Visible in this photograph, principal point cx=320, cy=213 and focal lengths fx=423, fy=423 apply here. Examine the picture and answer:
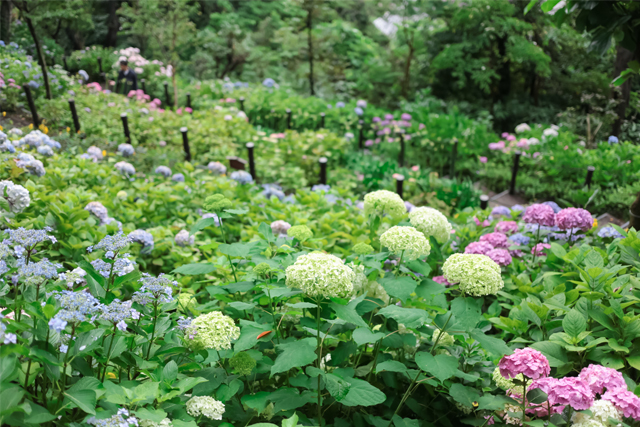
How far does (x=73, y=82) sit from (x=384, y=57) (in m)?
6.73

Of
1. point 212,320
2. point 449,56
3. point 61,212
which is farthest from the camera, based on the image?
point 449,56

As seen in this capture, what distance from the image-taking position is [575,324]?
1.40 meters

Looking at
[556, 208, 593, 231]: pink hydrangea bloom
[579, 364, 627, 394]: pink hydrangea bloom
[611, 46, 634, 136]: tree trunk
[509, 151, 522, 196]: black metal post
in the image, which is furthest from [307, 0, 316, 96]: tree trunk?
[579, 364, 627, 394]: pink hydrangea bloom

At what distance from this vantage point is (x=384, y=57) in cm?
1026

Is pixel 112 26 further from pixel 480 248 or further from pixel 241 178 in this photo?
pixel 480 248

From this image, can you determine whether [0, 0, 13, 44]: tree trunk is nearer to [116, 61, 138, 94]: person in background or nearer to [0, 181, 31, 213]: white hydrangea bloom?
[116, 61, 138, 94]: person in background

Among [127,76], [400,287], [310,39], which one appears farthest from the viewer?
[310,39]

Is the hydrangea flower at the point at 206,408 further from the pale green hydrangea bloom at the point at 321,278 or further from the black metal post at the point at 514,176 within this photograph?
the black metal post at the point at 514,176

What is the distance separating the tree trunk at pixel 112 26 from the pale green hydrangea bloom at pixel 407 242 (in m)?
12.5

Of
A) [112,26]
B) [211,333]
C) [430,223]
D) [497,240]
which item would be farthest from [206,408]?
[112,26]

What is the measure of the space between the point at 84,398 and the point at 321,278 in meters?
0.59

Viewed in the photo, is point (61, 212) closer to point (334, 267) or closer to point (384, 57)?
point (334, 267)

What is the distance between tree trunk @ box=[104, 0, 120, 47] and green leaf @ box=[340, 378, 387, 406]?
12.7 meters

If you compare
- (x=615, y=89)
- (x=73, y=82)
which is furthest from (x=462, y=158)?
(x=73, y=82)
